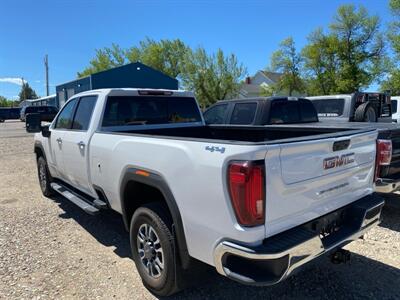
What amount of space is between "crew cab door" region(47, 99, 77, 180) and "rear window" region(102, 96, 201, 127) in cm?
103

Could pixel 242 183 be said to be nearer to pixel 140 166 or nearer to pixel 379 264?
pixel 140 166

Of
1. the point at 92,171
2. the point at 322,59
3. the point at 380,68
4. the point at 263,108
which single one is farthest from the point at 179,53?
the point at 92,171

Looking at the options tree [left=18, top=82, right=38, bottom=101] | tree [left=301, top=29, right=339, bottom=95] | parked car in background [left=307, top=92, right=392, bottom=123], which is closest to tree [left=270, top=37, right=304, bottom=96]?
tree [left=301, top=29, right=339, bottom=95]

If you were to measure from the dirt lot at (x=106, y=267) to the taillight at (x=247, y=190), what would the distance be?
3.63 ft

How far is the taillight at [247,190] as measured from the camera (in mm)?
2211

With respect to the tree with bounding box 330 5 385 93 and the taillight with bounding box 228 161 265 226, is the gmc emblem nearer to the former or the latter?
the taillight with bounding box 228 161 265 226

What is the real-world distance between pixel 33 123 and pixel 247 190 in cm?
487

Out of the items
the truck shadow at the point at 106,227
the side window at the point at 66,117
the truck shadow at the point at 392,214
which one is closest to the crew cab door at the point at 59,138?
the side window at the point at 66,117

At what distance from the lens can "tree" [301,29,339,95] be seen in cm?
3475

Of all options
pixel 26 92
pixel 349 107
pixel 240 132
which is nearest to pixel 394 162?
pixel 240 132

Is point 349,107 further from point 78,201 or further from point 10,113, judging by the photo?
point 10,113

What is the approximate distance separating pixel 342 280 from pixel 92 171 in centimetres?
305

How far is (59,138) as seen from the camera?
527cm

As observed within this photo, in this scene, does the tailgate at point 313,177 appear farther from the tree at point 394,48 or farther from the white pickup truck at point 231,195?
the tree at point 394,48
